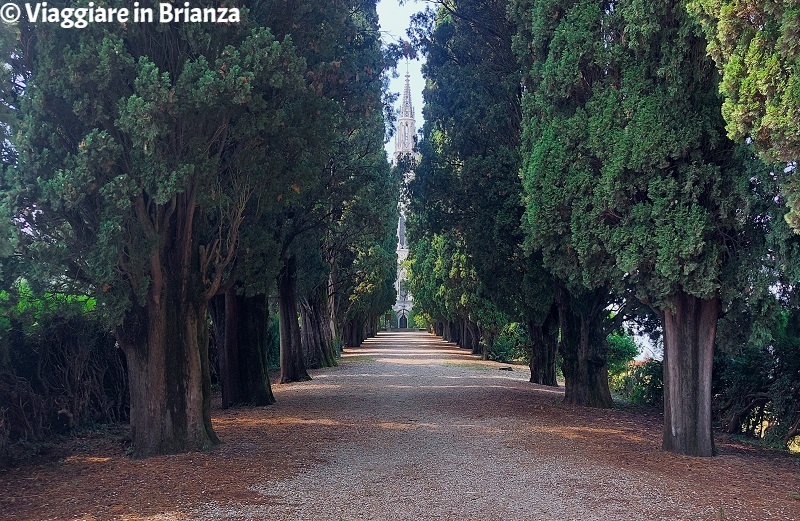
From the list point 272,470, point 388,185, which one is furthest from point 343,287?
point 272,470

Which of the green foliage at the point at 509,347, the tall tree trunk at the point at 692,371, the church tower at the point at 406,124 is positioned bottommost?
the green foliage at the point at 509,347

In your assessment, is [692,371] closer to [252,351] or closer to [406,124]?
[252,351]

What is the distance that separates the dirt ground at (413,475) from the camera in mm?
6645

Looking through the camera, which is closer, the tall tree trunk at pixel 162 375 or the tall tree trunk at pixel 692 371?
the tall tree trunk at pixel 162 375

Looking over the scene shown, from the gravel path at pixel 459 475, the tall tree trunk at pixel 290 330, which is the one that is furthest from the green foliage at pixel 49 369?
the tall tree trunk at pixel 290 330

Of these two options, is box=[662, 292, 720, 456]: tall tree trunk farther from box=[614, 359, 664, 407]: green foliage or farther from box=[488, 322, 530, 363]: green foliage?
box=[488, 322, 530, 363]: green foliage

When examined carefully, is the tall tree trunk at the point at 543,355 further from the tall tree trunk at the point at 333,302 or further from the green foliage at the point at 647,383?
the tall tree trunk at the point at 333,302

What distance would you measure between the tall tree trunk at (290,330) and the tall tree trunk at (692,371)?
12.0 meters

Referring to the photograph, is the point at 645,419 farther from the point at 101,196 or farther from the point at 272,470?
the point at 101,196

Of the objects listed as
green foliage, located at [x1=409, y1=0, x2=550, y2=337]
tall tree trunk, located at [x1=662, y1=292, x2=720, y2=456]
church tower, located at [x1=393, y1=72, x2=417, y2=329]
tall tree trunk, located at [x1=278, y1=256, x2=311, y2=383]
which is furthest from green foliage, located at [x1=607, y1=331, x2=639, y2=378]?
church tower, located at [x1=393, y1=72, x2=417, y2=329]

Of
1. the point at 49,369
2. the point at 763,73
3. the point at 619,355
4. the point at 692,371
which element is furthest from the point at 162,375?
the point at 619,355

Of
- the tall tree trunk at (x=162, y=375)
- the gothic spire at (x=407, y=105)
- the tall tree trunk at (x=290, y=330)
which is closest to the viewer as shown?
the tall tree trunk at (x=162, y=375)

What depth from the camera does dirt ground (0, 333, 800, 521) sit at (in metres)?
6.64

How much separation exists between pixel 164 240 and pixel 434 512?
5185 mm
